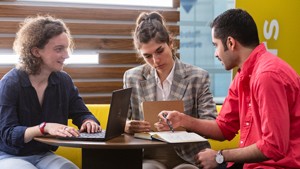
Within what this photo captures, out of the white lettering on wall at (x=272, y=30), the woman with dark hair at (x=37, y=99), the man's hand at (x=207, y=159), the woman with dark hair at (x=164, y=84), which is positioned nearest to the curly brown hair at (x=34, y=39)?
the woman with dark hair at (x=37, y=99)

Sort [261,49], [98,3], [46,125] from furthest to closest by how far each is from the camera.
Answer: [98,3] < [46,125] < [261,49]

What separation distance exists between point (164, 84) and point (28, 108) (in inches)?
36.9

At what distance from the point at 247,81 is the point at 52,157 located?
1.32 m

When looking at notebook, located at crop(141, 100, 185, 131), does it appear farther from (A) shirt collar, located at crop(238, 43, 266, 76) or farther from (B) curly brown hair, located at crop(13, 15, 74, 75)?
(B) curly brown hair, located at crop(13, 15, 74, 75)

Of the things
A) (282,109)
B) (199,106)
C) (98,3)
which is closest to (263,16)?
(98,3)

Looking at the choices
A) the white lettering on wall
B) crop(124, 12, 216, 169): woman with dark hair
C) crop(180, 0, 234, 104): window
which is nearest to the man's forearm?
crop(124, 12, 216, 169): woman with dark hair

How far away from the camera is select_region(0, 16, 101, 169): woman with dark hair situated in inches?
110

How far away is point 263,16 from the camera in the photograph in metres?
5.56

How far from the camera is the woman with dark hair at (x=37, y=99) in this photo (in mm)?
2793

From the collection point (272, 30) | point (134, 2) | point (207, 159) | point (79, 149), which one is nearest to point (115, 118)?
point (207, 159)

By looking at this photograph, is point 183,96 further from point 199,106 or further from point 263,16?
point 263,16

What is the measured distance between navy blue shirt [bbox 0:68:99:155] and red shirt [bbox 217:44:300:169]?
111 centimetres

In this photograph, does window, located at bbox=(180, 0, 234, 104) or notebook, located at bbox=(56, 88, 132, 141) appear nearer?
notebook, located at bbox=(56, 88, 132, 141)

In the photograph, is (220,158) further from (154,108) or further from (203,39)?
(203,39)
